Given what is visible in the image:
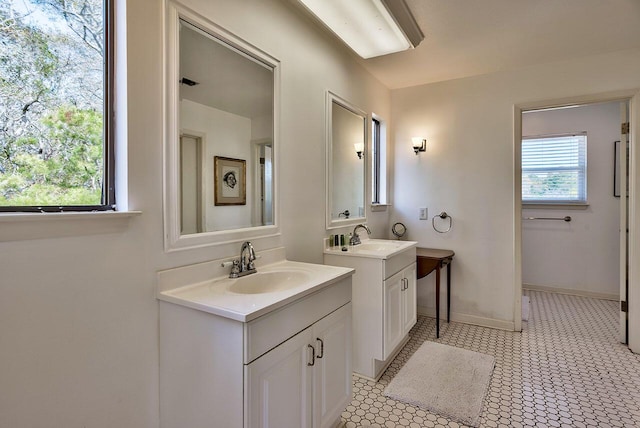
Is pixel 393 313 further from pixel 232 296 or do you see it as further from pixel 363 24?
pixel 363 24

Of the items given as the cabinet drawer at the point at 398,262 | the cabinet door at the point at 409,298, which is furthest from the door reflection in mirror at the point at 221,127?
the cabinet door at the point at 409,298

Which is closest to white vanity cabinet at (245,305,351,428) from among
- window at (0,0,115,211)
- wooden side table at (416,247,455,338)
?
window at (0,0,115,211)

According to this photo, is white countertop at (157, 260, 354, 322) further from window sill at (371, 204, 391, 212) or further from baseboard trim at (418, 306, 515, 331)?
baseboard trim at (418, 306, 515, 331)

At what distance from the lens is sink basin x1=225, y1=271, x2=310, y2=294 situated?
1595 millimetres

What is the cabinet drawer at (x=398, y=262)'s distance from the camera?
7.36ft

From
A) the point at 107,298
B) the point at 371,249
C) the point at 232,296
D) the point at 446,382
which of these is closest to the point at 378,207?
the point at 371,249

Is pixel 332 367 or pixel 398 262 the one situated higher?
pixel 398 262

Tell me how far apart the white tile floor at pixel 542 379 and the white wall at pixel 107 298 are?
1.16 meters

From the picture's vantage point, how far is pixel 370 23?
6.66 feet

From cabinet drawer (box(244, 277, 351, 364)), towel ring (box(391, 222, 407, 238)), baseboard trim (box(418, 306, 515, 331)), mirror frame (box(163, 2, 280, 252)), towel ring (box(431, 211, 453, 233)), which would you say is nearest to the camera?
cabinet drawer (box(244, 277, 351, 364))

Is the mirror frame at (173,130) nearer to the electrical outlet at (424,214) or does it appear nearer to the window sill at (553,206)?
the electrical outlet at (424,214)

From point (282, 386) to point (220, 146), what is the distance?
112 cm

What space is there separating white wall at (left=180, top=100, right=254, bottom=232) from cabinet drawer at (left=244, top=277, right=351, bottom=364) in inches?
22.2

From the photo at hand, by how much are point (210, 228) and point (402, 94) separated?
2.71 metres
